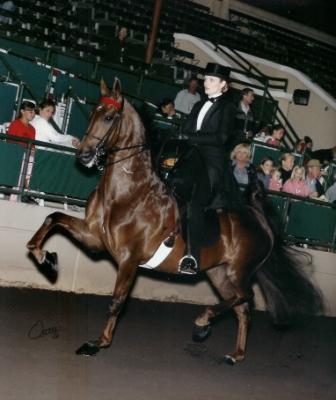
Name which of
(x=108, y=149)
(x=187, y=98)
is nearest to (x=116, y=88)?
(x=108, y=149)

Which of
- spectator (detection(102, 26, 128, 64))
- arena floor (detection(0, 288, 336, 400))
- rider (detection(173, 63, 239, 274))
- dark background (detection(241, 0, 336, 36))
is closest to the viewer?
arena floor (detection(0, 288, 336, 400))

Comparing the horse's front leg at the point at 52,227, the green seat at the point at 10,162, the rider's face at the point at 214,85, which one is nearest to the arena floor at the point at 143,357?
the horse's front leg at the point at 52,227

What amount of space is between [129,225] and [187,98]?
27.1ft

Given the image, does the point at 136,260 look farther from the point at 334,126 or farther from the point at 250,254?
the point at 334,126

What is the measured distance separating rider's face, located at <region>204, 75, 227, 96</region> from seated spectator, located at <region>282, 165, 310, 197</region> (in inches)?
211

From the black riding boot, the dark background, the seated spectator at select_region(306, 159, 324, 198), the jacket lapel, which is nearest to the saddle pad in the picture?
the black riding boot

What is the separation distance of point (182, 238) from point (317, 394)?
7.58 feet

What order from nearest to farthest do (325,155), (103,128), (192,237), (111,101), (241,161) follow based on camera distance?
(103,128) < (111,101) < (192,237) < (241,161) < (325,155)

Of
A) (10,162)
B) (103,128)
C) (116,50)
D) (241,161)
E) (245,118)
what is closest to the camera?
(103,128)

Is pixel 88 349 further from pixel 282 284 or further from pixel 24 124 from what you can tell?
pixel 24 124

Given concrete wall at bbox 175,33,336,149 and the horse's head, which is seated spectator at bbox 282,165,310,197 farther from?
concrete wall at bbox 175,33,336,149

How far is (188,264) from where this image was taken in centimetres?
821

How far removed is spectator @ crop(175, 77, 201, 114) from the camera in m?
15.4

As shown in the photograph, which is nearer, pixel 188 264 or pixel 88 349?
pixel 88 349
